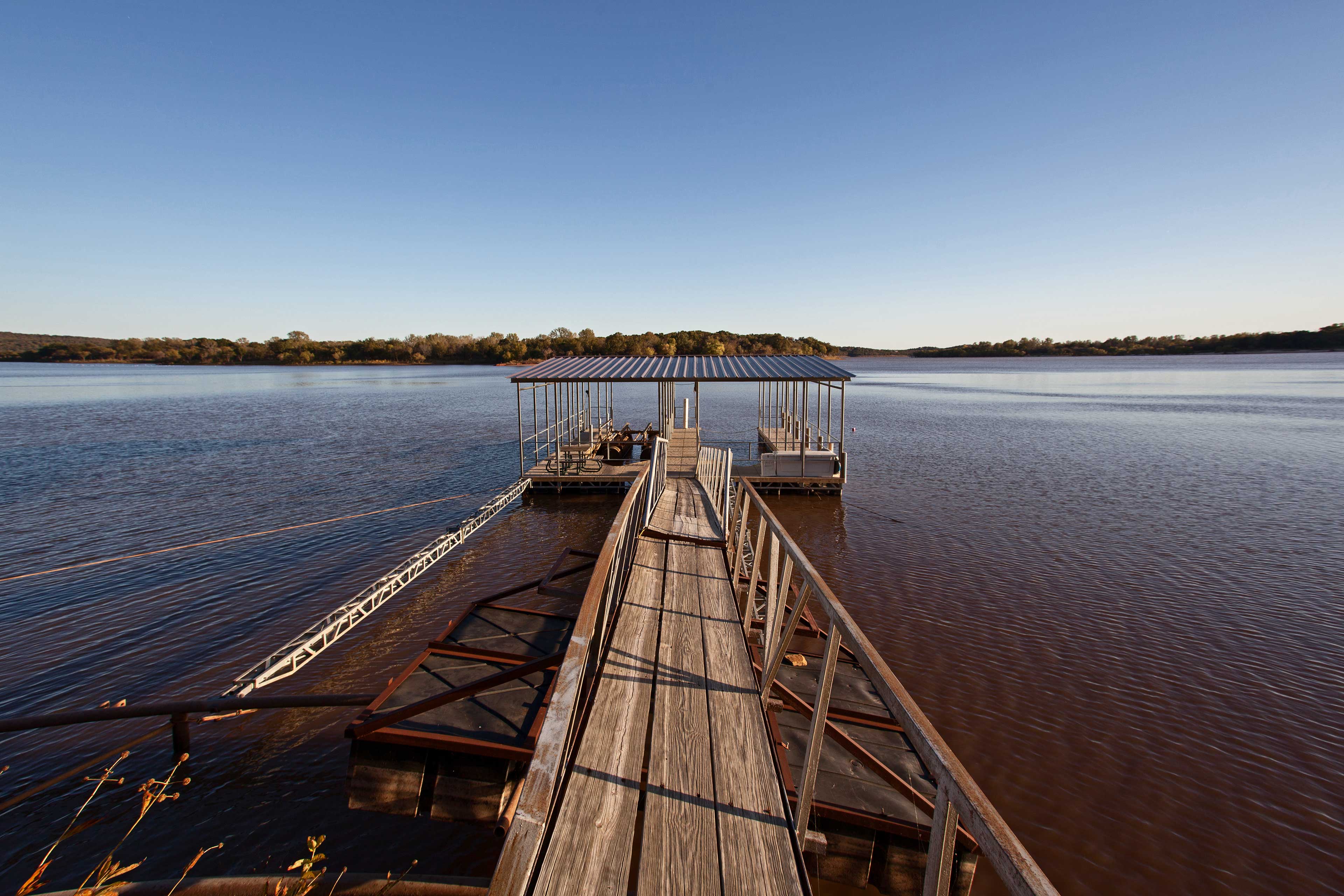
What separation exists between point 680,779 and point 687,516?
5.60 metres

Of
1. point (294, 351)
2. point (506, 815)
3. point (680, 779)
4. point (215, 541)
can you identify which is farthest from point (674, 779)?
point (294, 351)

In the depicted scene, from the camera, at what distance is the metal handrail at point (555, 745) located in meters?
1.87

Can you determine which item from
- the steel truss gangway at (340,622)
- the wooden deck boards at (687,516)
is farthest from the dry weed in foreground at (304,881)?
the steel truss gangway at (340,622)

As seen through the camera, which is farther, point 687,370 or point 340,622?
point 687,370

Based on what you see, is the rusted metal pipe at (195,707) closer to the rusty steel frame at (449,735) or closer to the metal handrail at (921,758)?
the rusty steel frame at (449,735)

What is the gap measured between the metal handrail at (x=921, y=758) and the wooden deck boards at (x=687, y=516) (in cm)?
255

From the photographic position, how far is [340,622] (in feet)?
27.0

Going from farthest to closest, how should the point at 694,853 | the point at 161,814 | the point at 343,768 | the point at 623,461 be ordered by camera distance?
the point at 623,461
the point at 343,768
the point at 161,814
the point at 694,853

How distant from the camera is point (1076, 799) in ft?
19.6

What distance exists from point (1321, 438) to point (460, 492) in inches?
1608

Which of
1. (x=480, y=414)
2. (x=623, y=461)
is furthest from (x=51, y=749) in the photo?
(x=480, y=414)

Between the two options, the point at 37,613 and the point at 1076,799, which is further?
the point at 37,613

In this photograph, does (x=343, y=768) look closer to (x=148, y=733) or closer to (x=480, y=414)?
(x=148, y=733)

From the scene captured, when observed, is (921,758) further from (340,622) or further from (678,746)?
(340,622)
